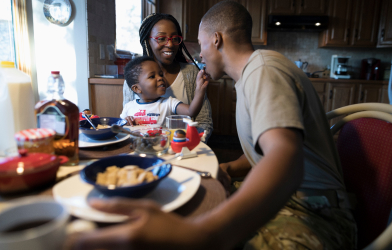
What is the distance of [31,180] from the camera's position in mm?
549

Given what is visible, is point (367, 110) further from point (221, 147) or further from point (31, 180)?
point (221, 147)

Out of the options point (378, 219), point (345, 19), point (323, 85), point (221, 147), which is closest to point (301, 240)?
point (378, 219)

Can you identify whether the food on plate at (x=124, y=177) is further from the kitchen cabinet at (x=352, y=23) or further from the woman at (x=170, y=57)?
the kitchen cabinet at (x=352, y=23)

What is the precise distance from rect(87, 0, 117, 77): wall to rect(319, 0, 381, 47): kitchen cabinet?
3216mm

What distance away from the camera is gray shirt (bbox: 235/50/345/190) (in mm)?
601

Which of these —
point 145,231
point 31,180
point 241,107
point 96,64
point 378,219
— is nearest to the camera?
point 145,231

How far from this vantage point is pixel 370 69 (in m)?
4.14

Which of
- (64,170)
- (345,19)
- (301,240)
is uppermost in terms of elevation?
(345,19)

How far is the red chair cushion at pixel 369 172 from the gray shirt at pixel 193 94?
1.06 metres

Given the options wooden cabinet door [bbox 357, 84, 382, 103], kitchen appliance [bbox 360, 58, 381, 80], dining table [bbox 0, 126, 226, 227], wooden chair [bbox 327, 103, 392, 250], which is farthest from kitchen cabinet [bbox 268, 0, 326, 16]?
dining table [bbox 0, 126, 226, 227]

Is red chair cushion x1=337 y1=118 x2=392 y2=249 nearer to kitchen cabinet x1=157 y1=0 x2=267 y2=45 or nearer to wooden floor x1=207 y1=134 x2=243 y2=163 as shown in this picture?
wooden floor x1=207 y1=134 x2=243 y2=163

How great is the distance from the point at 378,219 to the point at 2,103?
3.86 feet

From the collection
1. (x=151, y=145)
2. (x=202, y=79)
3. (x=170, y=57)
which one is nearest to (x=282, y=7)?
(x=170, y=57)

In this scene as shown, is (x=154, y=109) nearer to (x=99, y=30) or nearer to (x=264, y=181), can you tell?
(x=264, y=181)
